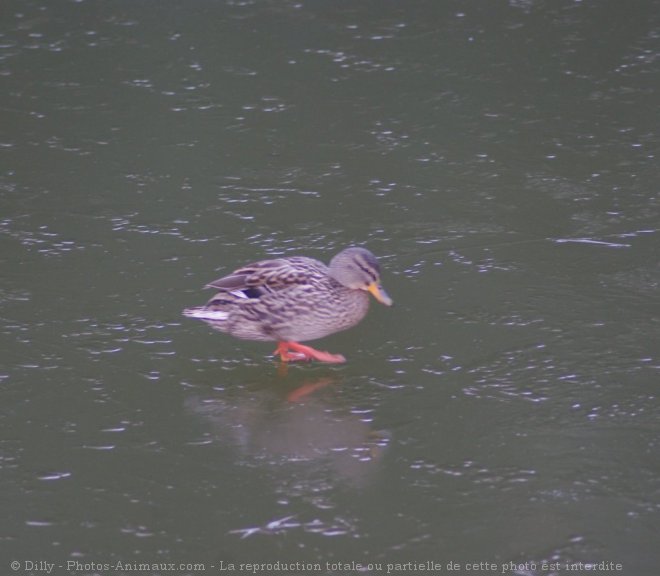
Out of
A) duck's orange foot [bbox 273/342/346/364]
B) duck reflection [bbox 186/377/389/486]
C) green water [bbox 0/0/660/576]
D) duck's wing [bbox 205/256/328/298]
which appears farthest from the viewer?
duck's wing [bbox 205/256/328/298]

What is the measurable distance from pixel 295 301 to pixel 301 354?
269 mm

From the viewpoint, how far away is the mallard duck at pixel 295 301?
5328 mm

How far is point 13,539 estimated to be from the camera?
4.05m

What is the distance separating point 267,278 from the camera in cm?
544

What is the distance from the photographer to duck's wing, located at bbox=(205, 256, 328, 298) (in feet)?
17.8

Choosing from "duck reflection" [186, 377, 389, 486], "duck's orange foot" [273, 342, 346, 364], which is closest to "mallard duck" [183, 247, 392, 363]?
"duck's orange foot" [273, 342, 346, 364]

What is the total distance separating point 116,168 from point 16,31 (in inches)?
111

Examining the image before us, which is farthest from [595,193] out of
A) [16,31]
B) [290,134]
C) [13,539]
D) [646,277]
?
[16,31]

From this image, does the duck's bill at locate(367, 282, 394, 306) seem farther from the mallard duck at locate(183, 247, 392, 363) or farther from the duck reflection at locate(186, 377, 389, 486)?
the duck reflection at locate(186, 377, 389, 486)

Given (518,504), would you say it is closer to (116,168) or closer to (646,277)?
(646,277)

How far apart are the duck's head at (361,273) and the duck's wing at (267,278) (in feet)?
0.40

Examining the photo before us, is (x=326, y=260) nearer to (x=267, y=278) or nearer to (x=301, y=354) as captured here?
(x=267, y=278)

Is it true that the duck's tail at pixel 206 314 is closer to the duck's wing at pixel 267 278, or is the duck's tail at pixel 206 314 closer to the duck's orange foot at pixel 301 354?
the duck's wing at pixel 267 278

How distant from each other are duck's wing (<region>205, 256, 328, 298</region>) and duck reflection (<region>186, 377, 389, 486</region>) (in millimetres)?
507
